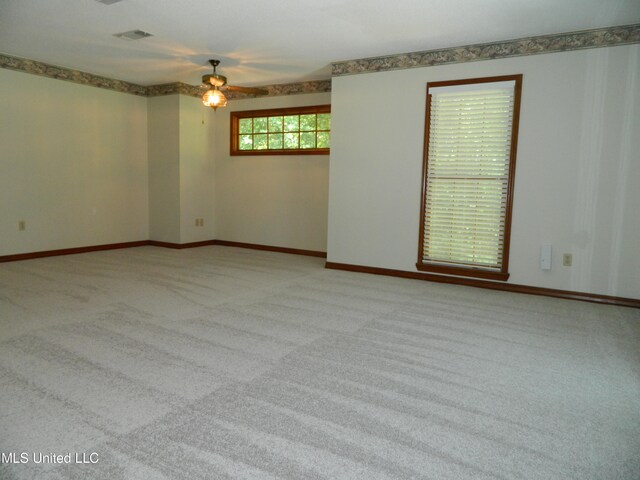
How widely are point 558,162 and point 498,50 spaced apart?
51.6 inches

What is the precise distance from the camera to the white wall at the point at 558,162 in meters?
4.11

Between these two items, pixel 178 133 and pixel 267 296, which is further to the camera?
pixel 178 133

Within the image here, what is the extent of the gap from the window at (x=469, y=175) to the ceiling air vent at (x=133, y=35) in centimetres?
308

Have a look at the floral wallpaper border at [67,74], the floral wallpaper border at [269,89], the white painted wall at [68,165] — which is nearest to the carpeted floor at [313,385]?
the white painted wall at [68,165]

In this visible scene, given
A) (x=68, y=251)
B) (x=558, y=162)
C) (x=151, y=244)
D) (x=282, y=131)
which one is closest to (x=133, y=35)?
(x=282, y=131)

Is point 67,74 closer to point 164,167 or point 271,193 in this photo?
point 164,167

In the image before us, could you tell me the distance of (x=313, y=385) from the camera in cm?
241

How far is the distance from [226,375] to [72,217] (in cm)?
502

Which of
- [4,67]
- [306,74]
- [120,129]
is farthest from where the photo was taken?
[120,129]

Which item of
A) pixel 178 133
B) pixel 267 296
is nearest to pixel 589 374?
pixel 267 296

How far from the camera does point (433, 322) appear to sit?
3.58 metres

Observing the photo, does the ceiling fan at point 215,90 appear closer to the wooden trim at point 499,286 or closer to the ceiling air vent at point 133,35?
the ceiling air vent at point 133,35

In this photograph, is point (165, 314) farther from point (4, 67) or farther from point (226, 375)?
point (4, 67)

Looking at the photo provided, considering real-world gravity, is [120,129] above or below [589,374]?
above
